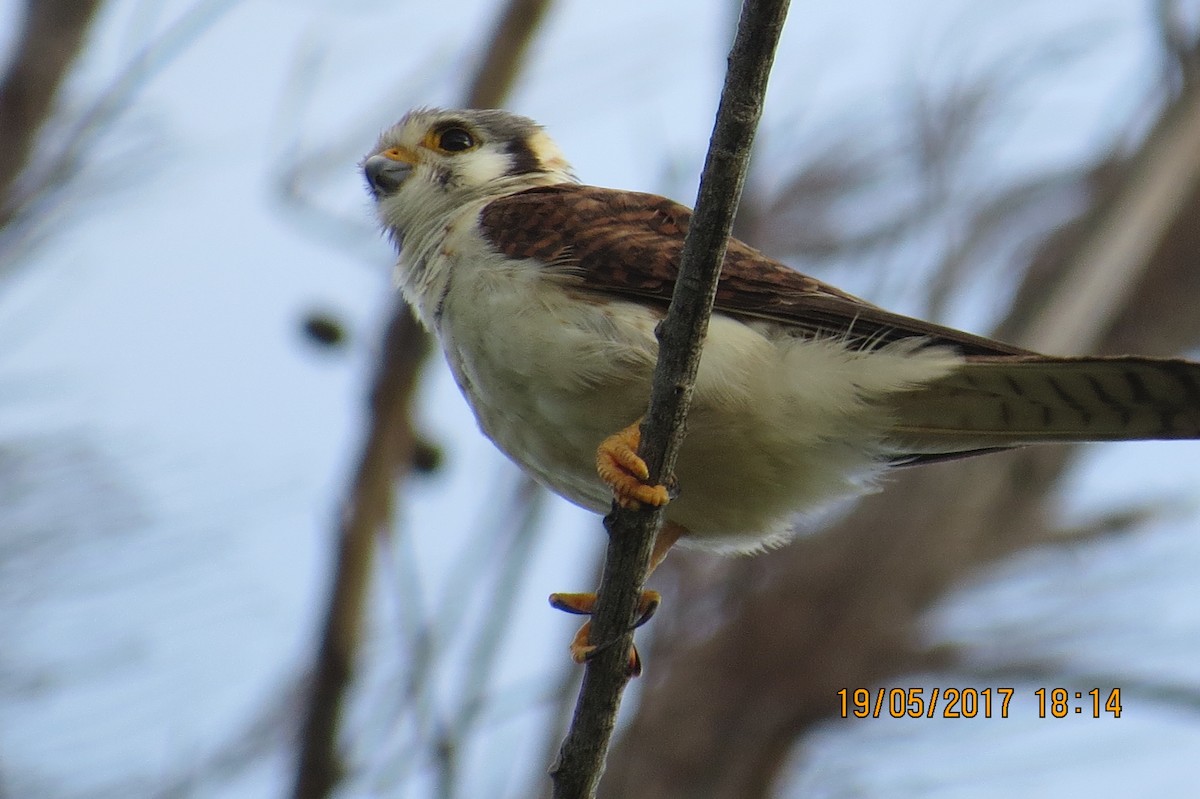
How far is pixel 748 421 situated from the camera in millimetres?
2848

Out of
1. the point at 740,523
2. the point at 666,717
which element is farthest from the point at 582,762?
the point at 666,717

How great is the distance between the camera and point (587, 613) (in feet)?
10.3

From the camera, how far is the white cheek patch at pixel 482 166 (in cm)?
375

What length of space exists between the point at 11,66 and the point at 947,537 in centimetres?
421

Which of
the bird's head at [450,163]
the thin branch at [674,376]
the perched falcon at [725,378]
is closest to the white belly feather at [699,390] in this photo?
the perched falcon at [725,378]

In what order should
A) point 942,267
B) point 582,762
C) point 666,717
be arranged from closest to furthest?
point 582,762
point 666,717
point 942,267

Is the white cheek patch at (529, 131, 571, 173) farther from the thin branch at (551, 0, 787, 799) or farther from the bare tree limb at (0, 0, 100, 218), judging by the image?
the thin branch at (551, 0, 787, 799)

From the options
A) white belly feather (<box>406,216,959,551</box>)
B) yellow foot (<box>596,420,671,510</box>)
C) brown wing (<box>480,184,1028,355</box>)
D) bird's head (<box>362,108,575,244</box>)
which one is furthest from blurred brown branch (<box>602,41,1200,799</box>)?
yellow foot (<box>596,420,671,510</box>)

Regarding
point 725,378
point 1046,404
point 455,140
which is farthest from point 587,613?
point 455,140

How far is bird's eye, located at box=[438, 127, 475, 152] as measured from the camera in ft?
12.8

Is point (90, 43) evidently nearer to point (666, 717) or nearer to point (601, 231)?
point (601, 231)

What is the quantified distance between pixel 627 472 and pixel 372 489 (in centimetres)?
127

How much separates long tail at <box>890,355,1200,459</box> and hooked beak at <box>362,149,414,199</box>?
1.63 metres

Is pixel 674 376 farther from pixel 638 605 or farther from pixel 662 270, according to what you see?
pixel 662 270
